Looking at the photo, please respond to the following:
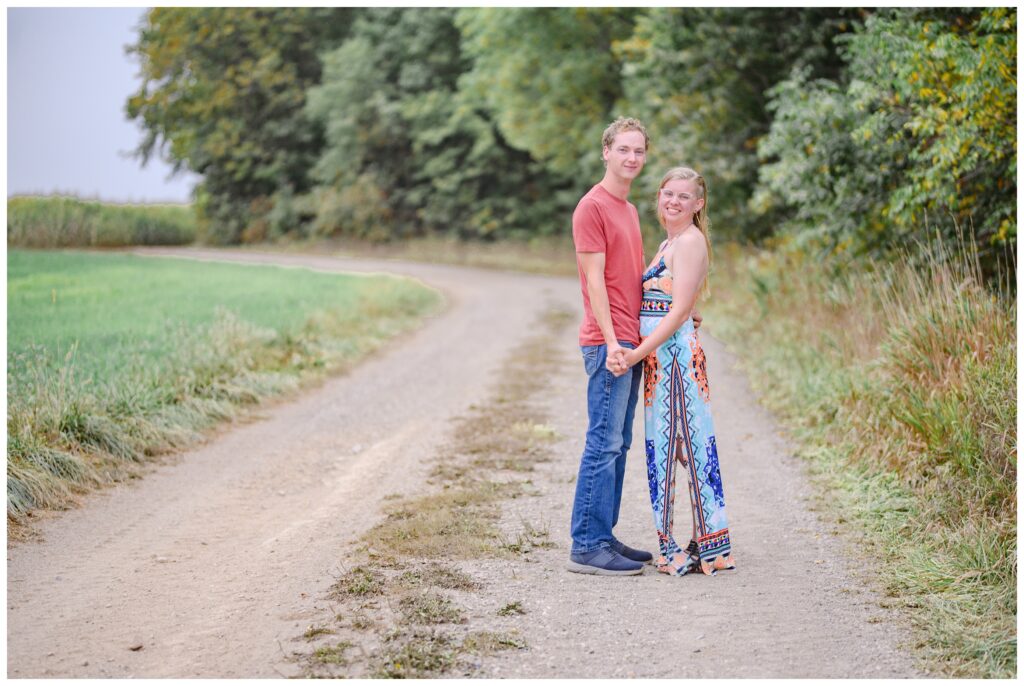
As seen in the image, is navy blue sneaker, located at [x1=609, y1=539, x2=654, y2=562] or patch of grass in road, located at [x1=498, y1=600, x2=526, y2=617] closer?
patch of grass in road, located at [x1=498, y1=600, x2=526, y2=617]

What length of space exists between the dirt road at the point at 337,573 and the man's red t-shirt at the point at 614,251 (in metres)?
1.27

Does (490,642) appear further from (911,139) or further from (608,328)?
(911,139)

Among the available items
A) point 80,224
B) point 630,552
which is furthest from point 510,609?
point 80,224

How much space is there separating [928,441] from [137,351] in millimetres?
7250

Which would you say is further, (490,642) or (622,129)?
(622,129)

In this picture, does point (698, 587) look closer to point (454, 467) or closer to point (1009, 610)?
point (1009, 610)

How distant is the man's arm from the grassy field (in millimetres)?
3803

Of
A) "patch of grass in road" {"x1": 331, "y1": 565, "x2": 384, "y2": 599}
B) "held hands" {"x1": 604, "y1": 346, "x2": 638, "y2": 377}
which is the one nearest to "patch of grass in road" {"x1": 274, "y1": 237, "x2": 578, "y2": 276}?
"held hands" {"x1": 604, "y1": 346, "x2": 638, "y2": 377}

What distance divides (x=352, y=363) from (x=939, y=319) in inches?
290

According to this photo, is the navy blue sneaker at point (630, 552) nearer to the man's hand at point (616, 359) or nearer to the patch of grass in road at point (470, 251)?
the man's hand at point (616, 359)

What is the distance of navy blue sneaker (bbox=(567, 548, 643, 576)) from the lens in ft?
16.2

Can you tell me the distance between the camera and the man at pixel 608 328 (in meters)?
4.73

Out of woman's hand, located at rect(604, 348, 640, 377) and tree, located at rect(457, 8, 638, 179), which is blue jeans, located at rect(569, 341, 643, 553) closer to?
woman's hand, located at rect(604, 348, 640, 377)

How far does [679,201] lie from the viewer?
482 cm
